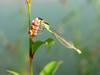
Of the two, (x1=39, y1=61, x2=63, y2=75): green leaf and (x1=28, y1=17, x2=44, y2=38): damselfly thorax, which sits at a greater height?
(x1=28, y1=17, x2=44, y2=38): damselfly thorax

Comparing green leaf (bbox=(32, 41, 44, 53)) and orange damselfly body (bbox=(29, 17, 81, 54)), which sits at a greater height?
orange damselfly body (bbox=(29, 17, 81, 54))

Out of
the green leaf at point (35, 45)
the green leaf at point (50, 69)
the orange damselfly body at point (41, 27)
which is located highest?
the orange damselfly body at point (41, 27)

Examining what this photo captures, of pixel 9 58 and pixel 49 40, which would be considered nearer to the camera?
pixel 49 40

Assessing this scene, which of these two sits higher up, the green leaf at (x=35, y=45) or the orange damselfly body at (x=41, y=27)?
the orange damselfly body at (x=41, y=27)

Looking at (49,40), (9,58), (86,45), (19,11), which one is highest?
(49,40)

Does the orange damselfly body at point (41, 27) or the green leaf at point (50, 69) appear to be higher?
the orange damselfly body at point (41, 27)

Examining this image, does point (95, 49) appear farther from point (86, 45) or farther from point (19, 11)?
point (19, 11)

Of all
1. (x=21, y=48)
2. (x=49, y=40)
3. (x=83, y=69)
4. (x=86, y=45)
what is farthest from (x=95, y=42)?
(x=49, y=40)

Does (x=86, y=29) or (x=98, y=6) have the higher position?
(x=98, y=6)

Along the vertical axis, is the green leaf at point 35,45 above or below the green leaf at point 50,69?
above

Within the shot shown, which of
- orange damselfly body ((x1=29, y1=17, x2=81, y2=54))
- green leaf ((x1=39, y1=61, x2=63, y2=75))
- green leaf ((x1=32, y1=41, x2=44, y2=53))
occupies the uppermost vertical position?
orange damselfly body ((x1=29, y1=17, x2=81, y2=54))

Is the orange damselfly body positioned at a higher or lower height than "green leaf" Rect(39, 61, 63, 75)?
higher
